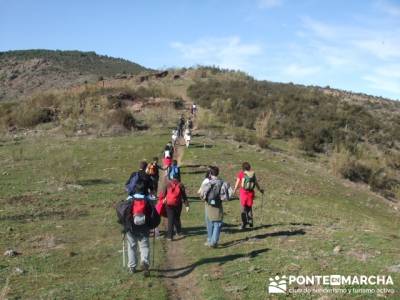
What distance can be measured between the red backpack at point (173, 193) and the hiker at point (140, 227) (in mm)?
2838

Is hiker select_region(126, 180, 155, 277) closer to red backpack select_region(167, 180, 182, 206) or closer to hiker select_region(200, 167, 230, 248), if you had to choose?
hiker select_region(200, 167, 230, 248)

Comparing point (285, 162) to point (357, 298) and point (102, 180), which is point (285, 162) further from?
point (357, 298)

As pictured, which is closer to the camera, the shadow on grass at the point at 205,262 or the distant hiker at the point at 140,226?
the distant hiker at the point at 140,226

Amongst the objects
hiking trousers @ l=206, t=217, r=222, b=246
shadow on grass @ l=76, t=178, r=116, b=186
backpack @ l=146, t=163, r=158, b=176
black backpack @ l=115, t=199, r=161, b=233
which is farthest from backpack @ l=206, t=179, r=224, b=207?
shadow on grass @ l=76, t=178, r=116, b=186

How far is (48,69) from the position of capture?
4646 inches

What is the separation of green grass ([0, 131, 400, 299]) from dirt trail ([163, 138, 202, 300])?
6.3 inches

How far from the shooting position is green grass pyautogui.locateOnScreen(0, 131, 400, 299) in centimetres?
1010

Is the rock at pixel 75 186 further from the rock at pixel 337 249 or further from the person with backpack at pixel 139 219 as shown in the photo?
the rock at pixel 337 249

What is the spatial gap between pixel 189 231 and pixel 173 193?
2059 millimetres

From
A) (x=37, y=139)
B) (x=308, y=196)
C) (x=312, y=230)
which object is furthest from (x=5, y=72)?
(x=312, y=230)

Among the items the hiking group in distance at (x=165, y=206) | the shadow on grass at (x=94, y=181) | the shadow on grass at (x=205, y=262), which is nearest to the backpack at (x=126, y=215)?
the hiking group in distance at (x=165, y=206)

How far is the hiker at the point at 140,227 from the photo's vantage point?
10.4 metres

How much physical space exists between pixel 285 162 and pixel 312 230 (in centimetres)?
1936

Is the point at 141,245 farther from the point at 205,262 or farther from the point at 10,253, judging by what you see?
the point at 10,253
